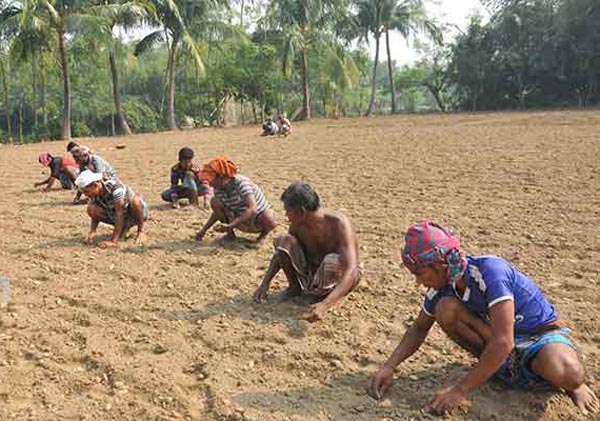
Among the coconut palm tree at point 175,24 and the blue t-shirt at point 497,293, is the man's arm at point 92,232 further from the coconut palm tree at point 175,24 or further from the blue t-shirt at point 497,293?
the coconut palm tree at point 175,24

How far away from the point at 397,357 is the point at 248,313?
1.35 meters

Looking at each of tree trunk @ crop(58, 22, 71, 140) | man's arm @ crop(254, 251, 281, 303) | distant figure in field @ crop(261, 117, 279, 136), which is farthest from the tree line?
man's arm @ crop(254, 251, 281, 303)

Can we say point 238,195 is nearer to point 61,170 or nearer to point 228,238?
point 228,238

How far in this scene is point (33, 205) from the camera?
8.08m

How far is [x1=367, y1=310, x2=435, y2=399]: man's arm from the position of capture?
294 centimetres

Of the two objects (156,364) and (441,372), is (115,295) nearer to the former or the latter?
(156,364)

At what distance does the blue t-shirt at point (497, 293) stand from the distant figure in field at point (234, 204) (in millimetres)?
2918

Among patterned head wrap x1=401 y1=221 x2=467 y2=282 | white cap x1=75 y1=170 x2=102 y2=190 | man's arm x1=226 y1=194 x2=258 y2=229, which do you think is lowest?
man's arm x1=226 y1=194 x2=258 y2=229

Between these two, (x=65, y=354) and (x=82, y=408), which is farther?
(x=65, y=354)

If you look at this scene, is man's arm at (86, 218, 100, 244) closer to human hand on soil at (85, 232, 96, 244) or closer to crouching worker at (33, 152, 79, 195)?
human hand on soil at (85, 232, 96, 244)

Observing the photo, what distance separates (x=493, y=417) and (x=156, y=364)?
1761mm

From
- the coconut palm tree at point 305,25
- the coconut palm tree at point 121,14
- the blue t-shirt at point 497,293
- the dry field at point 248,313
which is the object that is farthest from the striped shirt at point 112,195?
the coconut palm tree at point 305,25

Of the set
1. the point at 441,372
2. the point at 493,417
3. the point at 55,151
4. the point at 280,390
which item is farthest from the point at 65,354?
the point at 55,151

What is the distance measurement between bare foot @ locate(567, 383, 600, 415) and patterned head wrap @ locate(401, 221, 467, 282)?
840mm
